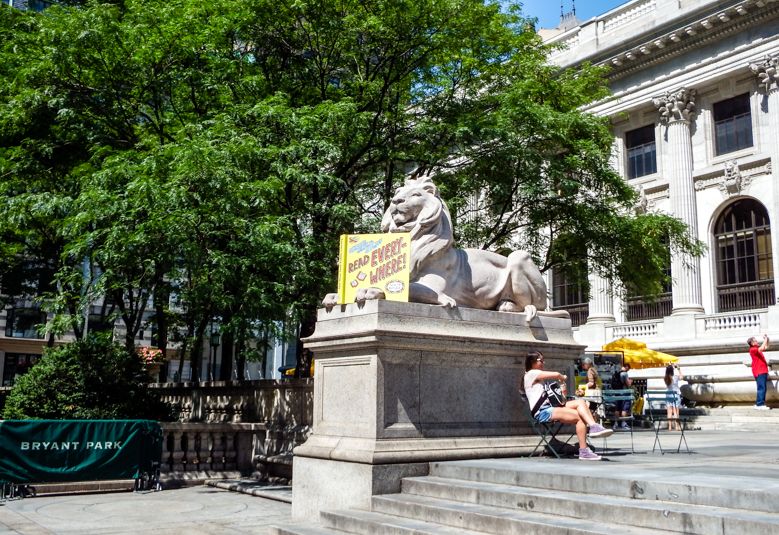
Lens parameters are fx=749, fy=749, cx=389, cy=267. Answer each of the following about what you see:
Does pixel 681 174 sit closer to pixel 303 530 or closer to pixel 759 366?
pixel 759 366

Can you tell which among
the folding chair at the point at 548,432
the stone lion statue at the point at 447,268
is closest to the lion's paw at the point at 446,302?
the stone lion statue at the point at 447,268

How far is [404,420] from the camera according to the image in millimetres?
8391

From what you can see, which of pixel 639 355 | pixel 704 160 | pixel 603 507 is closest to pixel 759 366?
pixel 639 355

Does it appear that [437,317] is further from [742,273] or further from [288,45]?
[742,273]

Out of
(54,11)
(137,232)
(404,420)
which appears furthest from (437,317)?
(54,11)

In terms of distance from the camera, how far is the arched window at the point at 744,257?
31.7 meters

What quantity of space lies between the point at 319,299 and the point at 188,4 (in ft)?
23.7

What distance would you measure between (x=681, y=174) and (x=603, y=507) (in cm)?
3129

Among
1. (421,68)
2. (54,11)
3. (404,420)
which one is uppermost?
(54,11)

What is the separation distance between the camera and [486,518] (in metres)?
6.41

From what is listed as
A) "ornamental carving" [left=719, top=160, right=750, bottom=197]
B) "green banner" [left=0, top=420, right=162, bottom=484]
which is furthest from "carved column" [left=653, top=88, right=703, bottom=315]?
"green banner" [left=0, top=420, right=162, bottom=484]

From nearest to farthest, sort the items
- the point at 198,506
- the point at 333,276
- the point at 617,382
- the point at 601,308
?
the point at 198,506 < the point at 333,276 < the point at 617,382 < the point at 601,308

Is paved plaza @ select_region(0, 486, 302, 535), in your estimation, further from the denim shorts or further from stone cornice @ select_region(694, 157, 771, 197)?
stone cornice @ select_region(694, 157, 771, 197)

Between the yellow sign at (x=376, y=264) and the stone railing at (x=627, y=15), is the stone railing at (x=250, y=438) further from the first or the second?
the stone railing at (x=627, y=15)
